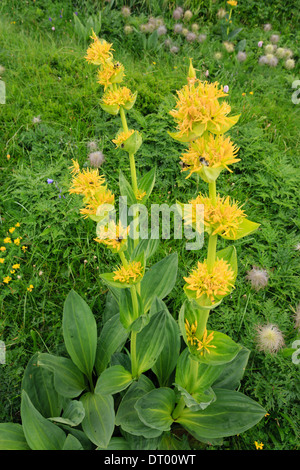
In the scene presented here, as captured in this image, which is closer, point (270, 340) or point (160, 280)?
point (160, 280)

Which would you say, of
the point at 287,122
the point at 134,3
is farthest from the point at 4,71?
the point at 287,122

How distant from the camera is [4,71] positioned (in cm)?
430

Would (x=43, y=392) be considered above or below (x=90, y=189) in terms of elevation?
below

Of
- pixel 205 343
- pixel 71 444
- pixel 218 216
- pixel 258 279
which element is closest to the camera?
pixel 218 216

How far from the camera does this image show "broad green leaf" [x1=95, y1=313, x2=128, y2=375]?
2.22 metres

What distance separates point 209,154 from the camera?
1225mm

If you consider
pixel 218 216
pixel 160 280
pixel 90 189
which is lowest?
pixel 160 280

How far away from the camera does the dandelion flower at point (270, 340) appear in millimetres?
2359

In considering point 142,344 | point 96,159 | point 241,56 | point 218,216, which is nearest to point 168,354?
point 142,344

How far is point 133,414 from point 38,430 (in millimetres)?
499

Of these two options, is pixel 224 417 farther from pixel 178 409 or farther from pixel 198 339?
pixel 198 339

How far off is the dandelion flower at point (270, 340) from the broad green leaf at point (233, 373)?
0.31 m

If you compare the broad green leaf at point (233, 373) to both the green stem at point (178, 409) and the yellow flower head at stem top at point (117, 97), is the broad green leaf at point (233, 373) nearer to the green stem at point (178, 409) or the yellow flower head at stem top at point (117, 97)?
the green stem at point (178, 409)
